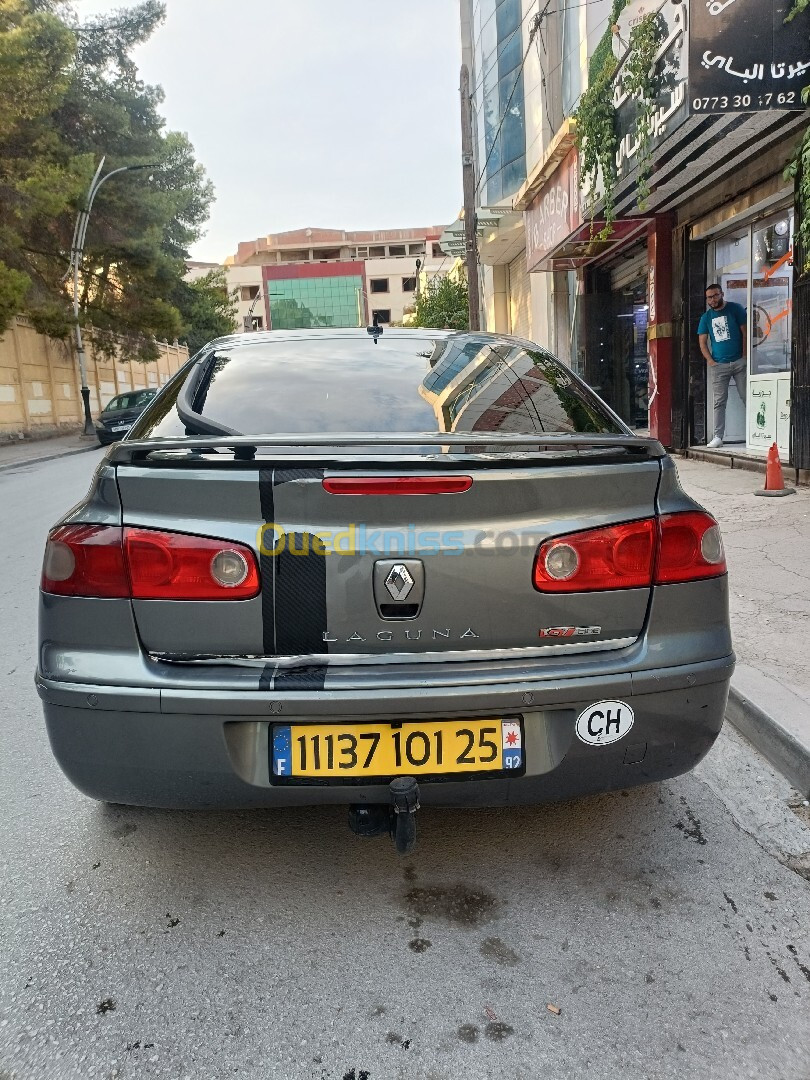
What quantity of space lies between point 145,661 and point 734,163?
9.46 meters

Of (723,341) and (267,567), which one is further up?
(723,341)

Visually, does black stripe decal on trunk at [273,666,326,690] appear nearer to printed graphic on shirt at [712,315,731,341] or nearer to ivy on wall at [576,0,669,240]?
ivy on wall at [576,0,669,240]

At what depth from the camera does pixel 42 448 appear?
23438 mm

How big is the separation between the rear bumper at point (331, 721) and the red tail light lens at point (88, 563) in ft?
0.78

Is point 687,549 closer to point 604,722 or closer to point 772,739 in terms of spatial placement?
point 604,722

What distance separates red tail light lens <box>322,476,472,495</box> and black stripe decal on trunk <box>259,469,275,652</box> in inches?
5.4

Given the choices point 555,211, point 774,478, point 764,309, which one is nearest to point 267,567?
point 774,478

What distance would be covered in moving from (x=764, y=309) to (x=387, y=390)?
8.53 metres

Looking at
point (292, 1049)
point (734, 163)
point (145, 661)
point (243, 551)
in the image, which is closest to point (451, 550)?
point (243, 551)

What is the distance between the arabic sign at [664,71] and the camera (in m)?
7.30

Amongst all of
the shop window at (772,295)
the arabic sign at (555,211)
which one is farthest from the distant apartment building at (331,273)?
the shop window at (772,295)

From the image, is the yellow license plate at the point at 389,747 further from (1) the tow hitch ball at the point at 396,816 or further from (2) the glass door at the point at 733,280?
(2) the glass door at the point at 733,280

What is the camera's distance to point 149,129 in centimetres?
2995

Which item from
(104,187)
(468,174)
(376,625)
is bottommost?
(376,625)
